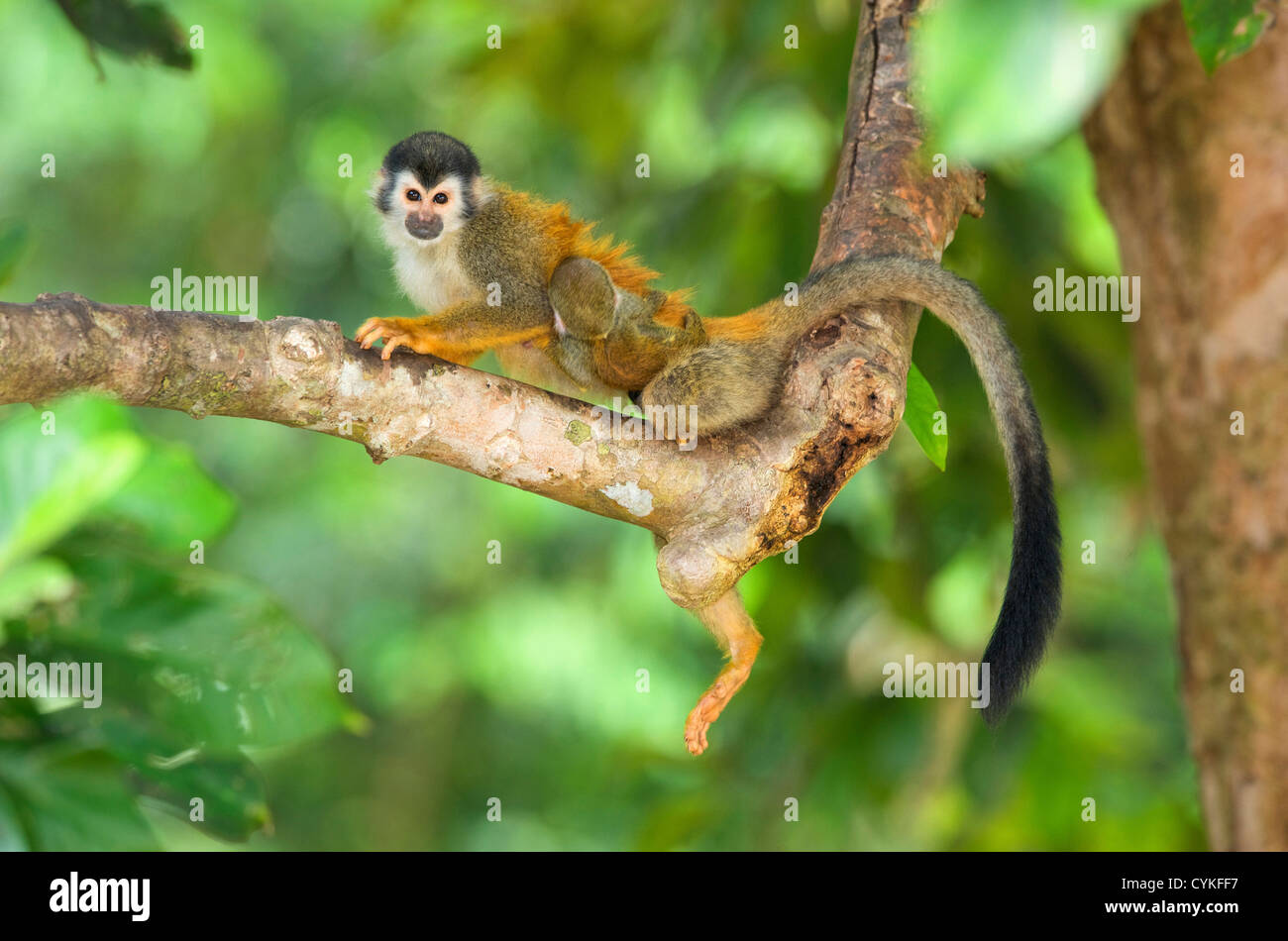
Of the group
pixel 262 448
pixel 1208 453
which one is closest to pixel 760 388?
pixel 1208 453

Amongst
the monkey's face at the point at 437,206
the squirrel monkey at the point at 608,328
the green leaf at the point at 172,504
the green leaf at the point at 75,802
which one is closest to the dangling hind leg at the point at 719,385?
the squirrel monkey at the point at 608,328

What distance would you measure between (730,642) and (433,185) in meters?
1.43

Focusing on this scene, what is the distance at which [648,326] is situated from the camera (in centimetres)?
291

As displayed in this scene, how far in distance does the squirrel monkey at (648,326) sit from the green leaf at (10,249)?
36.1 inches

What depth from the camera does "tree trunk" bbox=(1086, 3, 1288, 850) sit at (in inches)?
128

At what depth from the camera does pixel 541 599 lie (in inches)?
303

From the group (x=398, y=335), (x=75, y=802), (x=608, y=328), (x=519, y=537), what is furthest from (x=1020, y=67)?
(x=519, y=537)

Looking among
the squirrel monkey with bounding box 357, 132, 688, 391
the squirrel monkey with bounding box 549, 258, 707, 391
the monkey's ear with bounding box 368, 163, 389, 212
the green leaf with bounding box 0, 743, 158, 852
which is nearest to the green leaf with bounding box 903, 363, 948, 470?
the squirrel monkey with bounding box 549, 258, 707, 391

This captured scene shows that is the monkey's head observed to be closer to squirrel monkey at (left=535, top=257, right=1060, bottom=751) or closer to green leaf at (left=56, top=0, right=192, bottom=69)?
green leaf at (left=56, top=0, right=192, bottom=69)

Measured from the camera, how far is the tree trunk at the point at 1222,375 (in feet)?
10.7

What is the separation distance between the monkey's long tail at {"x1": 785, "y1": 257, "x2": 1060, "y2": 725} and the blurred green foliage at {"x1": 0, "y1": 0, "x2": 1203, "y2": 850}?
75 cm

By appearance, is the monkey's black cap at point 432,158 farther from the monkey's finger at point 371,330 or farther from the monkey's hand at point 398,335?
the monkey's finger at point 371,330

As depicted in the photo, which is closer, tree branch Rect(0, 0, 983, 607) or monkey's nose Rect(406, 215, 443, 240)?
tree branch Rect(0, 0, 983, 607)

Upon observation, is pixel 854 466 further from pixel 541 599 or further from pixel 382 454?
pixel 541 599
